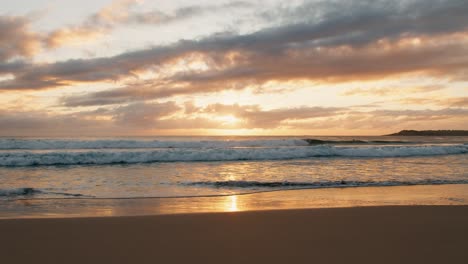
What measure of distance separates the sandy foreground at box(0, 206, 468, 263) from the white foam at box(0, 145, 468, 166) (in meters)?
13.0

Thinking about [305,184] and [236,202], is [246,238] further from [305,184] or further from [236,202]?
[305,184]

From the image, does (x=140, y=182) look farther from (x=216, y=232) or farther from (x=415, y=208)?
(x=415, y=208)

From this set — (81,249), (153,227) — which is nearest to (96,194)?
(153,227)

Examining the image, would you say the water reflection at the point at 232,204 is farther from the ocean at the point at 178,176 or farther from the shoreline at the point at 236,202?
the ocean at the point at 178,176

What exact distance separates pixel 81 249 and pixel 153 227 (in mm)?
1139

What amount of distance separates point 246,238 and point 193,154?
15.7 meters

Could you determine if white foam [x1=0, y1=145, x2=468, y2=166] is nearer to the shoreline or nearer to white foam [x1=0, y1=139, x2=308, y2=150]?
white foam [x1=0, y1=139, x2=308, y2=150]

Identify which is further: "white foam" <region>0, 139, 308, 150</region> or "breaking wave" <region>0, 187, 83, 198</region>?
"white foam" <region>0, 139, 308, 150</region>

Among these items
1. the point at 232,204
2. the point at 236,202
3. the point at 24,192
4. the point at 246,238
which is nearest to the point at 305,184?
the point at 236,202

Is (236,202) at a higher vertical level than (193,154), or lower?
lower

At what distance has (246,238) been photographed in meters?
4.76

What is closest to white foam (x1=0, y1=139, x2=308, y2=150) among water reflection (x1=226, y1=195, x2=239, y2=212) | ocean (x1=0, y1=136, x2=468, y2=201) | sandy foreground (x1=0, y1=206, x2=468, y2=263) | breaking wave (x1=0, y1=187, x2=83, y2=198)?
ocean (x1=0, y1=136, x2=468, y2=201)

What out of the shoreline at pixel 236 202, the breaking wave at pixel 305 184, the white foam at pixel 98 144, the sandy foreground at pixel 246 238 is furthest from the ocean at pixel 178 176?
the white foam at pixel 98 144

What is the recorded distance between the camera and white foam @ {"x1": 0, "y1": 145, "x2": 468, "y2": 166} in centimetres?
1764
